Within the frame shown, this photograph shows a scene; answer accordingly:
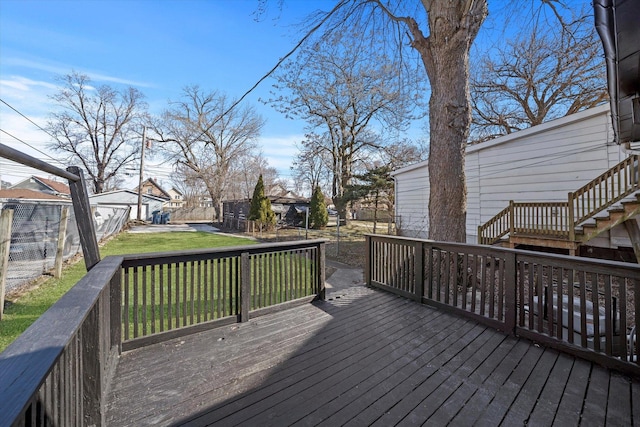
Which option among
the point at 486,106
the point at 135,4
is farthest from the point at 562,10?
the point at 486,106

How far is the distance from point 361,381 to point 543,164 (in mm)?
8537

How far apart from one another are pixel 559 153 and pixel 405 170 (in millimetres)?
5237

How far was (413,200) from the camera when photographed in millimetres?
11664

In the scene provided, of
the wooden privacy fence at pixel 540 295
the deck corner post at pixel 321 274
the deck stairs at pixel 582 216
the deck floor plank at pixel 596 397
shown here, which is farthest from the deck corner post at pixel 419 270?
the deck stairs at pixel 582 216

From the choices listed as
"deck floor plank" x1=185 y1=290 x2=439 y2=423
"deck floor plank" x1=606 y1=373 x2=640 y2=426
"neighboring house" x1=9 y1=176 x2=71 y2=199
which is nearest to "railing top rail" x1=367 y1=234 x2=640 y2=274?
"deck floor plank" x1=606 y1=373 x2=640 y2=426

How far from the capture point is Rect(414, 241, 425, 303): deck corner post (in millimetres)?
3865

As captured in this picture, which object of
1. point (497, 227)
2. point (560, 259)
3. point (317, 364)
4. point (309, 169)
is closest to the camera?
point (317, 364)

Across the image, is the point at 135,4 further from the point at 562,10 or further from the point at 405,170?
the point at 405,170

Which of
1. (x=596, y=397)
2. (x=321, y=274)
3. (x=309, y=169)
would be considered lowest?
(x=596, y=397)

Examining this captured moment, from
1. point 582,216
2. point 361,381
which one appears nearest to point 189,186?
point 582,216

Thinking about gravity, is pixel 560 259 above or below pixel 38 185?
below

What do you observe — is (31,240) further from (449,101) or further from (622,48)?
(622,48)

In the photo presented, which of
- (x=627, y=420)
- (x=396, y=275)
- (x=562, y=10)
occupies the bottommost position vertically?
(x=627, y=420)

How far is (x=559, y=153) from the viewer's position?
740cm
